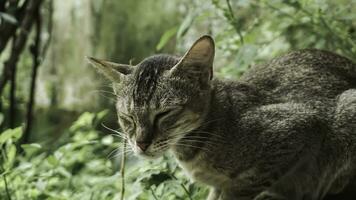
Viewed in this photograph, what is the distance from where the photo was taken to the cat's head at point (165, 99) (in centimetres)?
285

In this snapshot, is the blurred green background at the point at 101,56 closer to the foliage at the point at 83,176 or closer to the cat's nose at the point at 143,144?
the foliage at the point at 83,176

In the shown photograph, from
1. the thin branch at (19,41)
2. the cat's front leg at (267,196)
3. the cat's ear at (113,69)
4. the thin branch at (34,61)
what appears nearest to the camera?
the cat's front leg at (267,196)

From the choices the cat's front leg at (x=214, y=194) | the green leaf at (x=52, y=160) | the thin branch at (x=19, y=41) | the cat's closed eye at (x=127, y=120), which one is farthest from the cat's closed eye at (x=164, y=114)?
Answer: the thin branch at (x=19, y=41)

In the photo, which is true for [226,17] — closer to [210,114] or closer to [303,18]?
[303,18]

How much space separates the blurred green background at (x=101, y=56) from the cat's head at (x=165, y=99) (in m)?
0.26

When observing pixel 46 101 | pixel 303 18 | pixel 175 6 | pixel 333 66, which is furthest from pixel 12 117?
pixel 333 66

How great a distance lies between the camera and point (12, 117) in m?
5.50

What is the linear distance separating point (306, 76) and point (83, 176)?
1.63 meters

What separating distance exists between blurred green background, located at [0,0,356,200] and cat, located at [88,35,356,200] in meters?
0.24

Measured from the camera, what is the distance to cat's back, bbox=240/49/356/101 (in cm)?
315

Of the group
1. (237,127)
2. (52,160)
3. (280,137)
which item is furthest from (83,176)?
(280,137)

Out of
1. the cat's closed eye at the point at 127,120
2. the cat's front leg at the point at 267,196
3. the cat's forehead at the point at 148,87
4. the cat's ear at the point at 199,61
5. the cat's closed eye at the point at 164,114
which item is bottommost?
the cat's front leg at the point at 267,196

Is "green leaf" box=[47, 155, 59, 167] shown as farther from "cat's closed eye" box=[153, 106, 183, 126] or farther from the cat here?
"cat's closed eye" box=[153, 106, 183, 126]

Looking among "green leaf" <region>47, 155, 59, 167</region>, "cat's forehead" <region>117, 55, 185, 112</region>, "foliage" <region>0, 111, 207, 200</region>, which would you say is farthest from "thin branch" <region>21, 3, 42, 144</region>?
"cat's forehead" <region>117, 55, 185, 112</region>
